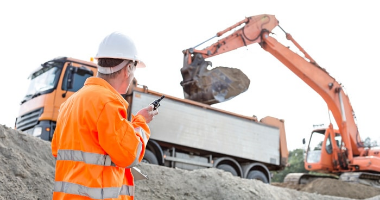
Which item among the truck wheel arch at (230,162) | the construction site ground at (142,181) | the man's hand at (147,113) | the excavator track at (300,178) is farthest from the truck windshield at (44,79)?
the excavator track at (300,178)

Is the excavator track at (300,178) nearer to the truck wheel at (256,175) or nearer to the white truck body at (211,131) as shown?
the white truck body at (211,131)

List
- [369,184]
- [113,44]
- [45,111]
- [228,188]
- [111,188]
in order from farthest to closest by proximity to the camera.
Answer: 1. [369,184]
2. [45,111]
3. [228,188]
4. [113,44]
5. [111,188]

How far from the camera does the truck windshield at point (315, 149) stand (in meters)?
16.2

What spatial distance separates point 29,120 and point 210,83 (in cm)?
519

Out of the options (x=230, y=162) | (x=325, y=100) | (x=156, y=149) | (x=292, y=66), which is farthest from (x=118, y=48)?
(x=325, y=100)

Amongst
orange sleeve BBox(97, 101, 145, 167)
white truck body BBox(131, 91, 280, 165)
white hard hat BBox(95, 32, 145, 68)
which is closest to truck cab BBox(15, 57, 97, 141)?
white truck body BBox(131, 91, 280, 165)

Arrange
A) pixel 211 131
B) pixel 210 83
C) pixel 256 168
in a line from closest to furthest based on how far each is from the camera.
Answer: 1. pixel 211 131
2. pixel 210 83
3. pixel 256 168

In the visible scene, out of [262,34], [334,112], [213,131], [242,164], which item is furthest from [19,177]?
[334,112]

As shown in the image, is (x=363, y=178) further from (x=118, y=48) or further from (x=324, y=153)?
(x=118, y=48)

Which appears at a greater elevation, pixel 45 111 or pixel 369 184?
pixel 45 111

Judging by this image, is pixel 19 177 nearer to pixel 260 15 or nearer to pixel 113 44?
pixel 113 44

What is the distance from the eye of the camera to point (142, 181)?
7.61 meters

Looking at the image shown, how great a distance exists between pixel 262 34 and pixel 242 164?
187 inches

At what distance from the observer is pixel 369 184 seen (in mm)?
15023
